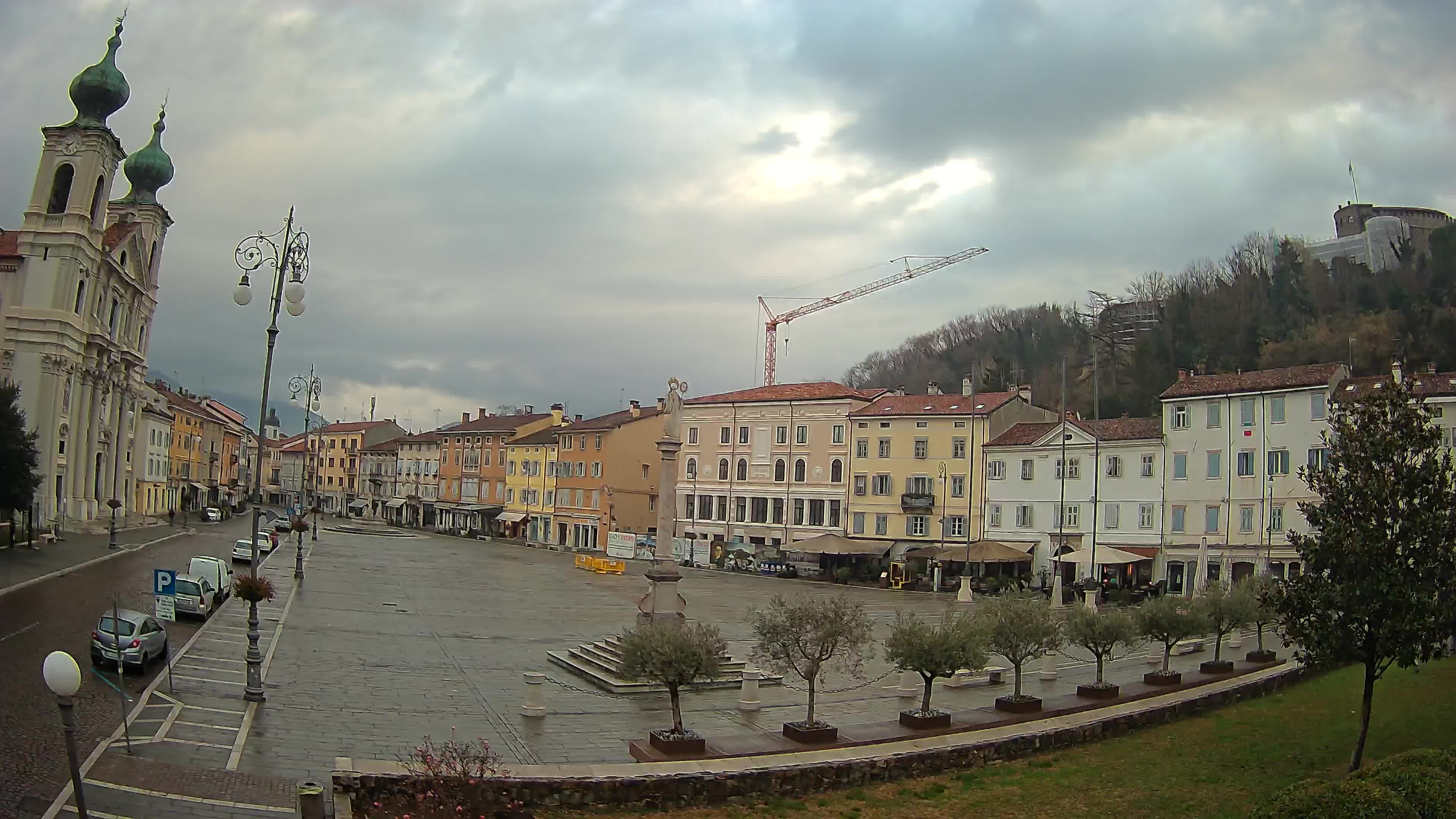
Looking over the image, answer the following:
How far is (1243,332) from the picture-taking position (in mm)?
82062

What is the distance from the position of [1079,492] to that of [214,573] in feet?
144

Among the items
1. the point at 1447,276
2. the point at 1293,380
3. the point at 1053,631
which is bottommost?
the point at 1053,631

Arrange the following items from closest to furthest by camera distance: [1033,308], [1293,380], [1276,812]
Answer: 1. [1276,812]
2. [1293,380]
3. [1033,308]

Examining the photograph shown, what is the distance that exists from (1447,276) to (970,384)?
44611 millimetres

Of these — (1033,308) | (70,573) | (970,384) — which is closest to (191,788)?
(70,573)

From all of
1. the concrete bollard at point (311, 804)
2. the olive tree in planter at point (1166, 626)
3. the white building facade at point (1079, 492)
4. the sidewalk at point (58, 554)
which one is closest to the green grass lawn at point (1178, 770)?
the olive tree in planter at point (1166, 626)

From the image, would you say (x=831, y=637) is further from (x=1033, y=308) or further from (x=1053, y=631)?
(x=1033, y=308)

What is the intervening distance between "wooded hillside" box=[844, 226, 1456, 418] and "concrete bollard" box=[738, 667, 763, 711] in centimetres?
4659

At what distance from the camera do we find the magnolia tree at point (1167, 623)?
938 inches

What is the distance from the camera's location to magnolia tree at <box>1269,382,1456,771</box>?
15055 millimetres

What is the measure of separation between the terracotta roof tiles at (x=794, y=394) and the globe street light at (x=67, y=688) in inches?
2350

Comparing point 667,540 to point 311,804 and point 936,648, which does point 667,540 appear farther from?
point 311,804

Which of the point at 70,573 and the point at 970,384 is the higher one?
the point at 970,384

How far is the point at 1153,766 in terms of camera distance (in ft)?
56.0
